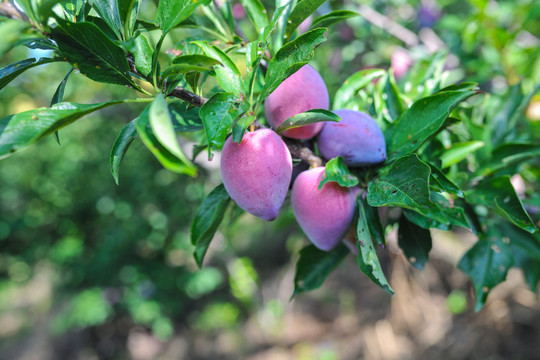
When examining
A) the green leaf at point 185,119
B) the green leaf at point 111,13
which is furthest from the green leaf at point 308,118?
the green leaf at point 111,13

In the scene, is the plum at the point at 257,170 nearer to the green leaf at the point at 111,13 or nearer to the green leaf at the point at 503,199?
the green leaf at the point at 111,13

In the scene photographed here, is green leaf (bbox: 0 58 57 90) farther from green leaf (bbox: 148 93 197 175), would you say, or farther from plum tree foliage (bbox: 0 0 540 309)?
→ green leaf (bbox: 148 93 197 175)

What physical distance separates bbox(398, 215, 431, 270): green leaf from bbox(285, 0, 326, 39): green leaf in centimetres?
36

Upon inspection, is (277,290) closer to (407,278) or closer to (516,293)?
(407,278)

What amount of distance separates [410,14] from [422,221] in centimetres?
157

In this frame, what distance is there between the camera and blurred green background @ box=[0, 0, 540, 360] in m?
1.57

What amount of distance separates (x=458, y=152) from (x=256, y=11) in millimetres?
438

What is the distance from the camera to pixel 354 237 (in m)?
0.55

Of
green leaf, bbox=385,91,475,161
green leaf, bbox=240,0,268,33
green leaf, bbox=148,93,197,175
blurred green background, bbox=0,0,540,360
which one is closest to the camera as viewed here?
green leaf, bbox=148,93,197,175

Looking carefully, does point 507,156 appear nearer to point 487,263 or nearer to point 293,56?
point 487,263

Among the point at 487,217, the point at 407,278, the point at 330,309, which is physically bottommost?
the point at 330,309

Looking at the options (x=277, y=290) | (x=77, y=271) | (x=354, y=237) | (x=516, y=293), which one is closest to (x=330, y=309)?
(x=277, y=290)

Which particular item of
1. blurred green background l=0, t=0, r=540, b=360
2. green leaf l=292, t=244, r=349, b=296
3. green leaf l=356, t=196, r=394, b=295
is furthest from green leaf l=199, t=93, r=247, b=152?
blurred green background l=0, t=0, r=540, b=360

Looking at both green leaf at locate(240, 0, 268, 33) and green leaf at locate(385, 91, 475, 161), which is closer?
green leaf at locate(385, 91, 475, 161)
